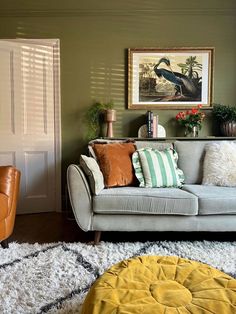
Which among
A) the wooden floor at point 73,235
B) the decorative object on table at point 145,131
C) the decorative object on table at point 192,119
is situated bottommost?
the wooden floor at point 73,235

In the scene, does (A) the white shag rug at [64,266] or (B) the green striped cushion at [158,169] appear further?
(B) the green striped cushion at [158,169]

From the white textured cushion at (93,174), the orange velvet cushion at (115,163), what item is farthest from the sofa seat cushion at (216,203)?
the white textured cushion at (93,174)

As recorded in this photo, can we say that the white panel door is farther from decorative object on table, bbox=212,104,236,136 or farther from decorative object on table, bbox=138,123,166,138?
decorative object on table, bbox=212,104,236,136

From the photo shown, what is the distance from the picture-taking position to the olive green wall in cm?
359

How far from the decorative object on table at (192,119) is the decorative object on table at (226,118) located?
20cm

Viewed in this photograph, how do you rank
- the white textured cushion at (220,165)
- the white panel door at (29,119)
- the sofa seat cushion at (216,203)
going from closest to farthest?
the sofa seat cushion at (216,203) → the white textured cushion at (220,165) → the white panel door at (29,119)

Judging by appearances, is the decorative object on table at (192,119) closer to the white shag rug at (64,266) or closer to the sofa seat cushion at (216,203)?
the sofa seat cushion at (216,203)

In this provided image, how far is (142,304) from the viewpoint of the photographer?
1.12 meters

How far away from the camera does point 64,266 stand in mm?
2094

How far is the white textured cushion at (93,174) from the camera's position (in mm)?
2486

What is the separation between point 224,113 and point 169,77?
0.81 metres

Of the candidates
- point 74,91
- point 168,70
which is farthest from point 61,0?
point 168,70

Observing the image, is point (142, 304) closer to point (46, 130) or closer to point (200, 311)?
point (200, 311)

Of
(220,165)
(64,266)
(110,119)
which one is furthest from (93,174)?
(220,165)
